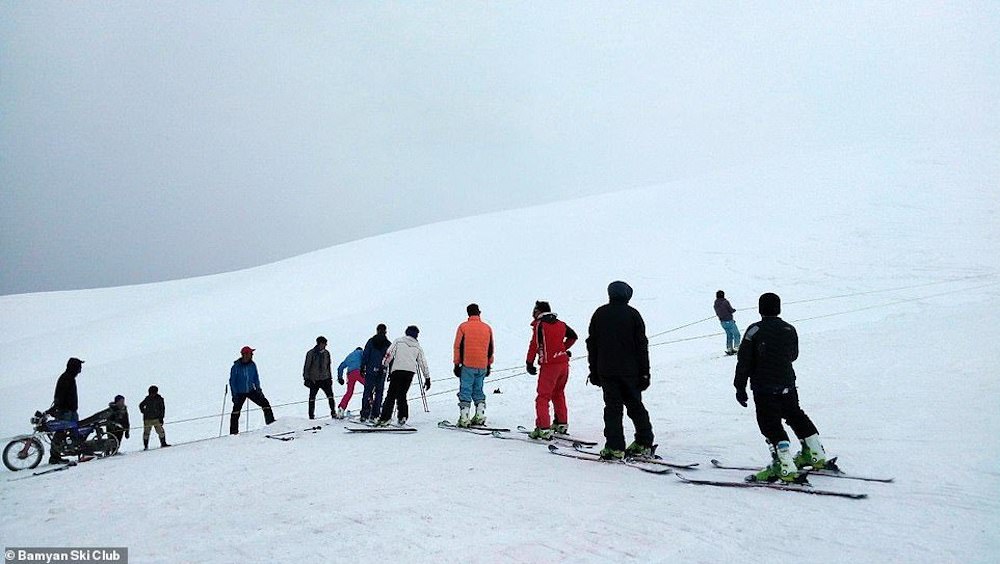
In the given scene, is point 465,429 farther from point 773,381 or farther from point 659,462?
point 773,381

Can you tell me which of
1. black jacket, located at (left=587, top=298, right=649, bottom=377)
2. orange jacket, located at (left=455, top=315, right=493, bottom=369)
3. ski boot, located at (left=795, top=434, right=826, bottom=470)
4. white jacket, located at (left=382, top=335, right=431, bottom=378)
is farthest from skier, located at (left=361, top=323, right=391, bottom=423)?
ski boot, located at (left=795, top=434, right=826, bottom=470)

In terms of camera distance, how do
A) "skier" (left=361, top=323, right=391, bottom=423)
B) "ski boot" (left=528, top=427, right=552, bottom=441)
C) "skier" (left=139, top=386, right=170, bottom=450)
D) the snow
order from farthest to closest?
"skier" (left=139, top=386, right=170, bottom=450)
"skier" (left=361, top=323, right=391, bottom=423)
"ski boot" (left=528, top=427, right=552, bottom=441)
the snow

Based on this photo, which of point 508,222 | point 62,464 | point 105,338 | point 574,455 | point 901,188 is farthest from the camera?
point 508,222

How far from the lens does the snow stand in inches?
174

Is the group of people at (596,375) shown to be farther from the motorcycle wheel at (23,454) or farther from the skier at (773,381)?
the motorcycle wheel at (23,454)

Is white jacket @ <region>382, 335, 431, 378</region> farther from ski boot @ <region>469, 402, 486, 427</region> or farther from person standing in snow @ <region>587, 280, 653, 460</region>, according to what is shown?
person standing in snow @ <region>587, 280, 653, 460</region>

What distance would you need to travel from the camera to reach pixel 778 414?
5.57 metres

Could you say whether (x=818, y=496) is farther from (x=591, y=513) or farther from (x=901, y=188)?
(x=901, y=188)

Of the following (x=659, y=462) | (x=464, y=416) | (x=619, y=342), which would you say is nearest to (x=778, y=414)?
(x=659, y=462)

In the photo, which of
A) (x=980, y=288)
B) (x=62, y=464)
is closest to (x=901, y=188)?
(x=980, y=288)

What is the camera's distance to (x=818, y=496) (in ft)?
16.3

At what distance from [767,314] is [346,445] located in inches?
231

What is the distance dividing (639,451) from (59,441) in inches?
351

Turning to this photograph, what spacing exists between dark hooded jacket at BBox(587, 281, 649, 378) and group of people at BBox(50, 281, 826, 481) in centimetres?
1
